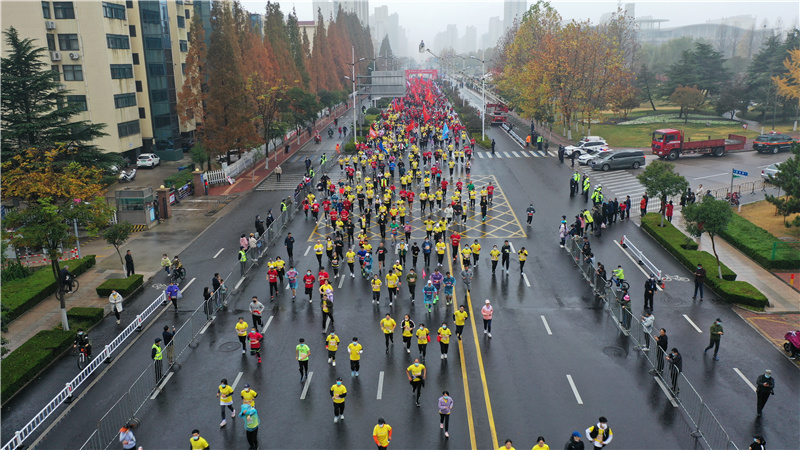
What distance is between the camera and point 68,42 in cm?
4622

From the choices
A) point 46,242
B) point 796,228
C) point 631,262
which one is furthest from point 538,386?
point 796,228

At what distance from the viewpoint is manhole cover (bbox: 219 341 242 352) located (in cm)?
1869

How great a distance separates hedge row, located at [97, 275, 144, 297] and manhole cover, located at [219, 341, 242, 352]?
6656 millimetres

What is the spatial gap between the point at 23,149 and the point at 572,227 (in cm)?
2802

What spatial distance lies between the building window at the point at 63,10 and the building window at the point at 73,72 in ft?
12.6

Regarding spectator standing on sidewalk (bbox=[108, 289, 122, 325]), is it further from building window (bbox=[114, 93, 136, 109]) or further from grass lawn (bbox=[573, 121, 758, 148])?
grass lawn (bbox=[573, 121, 758, 148])

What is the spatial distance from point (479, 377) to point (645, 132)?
187 feet

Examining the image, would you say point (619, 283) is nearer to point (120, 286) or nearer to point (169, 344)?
point (169, 344)

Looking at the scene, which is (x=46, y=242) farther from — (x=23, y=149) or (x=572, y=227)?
(x=572, y=227)

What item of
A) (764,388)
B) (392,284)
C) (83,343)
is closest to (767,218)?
(764,388)

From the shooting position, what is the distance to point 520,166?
161 ft

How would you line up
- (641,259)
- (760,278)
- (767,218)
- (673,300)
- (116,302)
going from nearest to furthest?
1. (116,302)
2. (673,300)
3. (760,278)
4. (641,259)
5. (767,218)

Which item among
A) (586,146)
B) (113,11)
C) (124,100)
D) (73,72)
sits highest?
(113,11)

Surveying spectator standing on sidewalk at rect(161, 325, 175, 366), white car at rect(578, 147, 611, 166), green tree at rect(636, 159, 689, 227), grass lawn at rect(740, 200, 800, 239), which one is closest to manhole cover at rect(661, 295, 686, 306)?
green tree at rect(636, 159, 689, 227)
